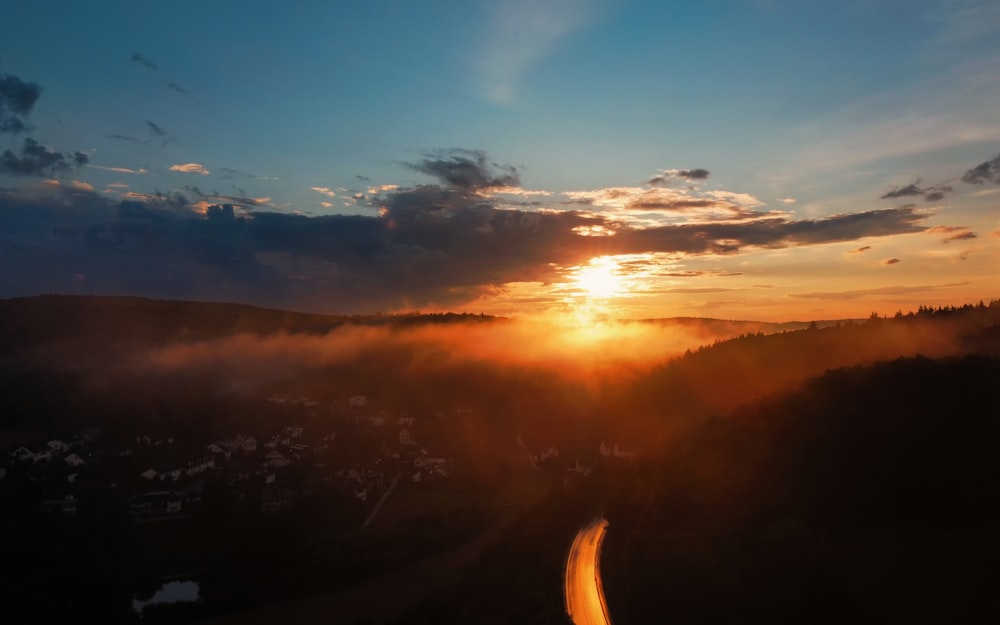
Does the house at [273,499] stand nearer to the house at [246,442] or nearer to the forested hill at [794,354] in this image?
the house at [246,442]

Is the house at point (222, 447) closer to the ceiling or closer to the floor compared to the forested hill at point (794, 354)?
closer to the floor

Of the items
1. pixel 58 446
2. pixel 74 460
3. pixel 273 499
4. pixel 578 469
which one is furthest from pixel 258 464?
pixel 578 469

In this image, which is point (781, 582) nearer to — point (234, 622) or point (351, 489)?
point (234, 622)

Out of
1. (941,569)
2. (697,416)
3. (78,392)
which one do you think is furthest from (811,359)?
(78,392)

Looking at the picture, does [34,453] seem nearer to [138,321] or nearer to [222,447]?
[222,447]

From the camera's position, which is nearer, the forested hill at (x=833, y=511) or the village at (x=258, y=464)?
the forested hill at (x=833, y=511)

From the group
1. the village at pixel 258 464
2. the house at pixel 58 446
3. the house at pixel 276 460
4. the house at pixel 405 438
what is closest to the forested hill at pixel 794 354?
the village at pixel 258 464
